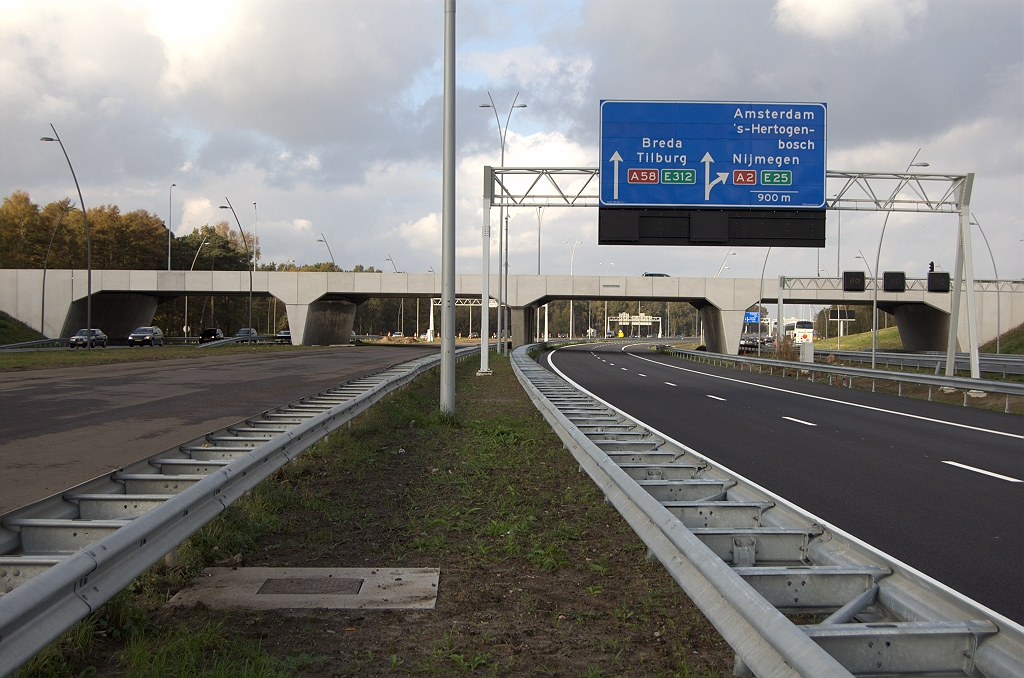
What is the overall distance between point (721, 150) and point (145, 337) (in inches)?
2123

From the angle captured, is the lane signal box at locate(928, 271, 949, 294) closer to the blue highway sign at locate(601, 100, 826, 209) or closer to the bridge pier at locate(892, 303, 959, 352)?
the blue highway sign at locate(601, 100, 826, 209)

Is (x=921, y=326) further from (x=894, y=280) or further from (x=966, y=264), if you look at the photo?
(x=966, y=264)

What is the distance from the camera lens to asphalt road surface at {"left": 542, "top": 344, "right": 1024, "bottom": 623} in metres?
6.66

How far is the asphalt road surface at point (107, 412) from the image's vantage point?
911 cm

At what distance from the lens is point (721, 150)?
24609 mm

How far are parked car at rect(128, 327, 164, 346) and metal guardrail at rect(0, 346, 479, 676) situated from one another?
62364 millimetres

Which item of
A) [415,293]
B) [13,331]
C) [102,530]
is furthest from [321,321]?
[102,530]

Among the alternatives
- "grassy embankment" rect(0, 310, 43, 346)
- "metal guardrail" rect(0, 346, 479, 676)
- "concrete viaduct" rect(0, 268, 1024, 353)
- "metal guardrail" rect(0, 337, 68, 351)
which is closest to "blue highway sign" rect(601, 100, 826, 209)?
"metal guardrail" rect(0, 346, 479, 676)

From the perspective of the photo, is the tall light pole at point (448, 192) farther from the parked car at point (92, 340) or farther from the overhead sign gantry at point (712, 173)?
the parked car at point (92, 340)

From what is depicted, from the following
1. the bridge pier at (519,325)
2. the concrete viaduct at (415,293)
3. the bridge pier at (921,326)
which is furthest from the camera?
the bridge pier at (519,325)

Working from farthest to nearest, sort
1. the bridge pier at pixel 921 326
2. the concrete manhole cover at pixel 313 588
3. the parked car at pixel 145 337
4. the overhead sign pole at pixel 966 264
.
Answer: the bridge pier at pixel 921 326, the parked car at pixel 145 337, the overhead sign pole at pixel 966 264, the concrete manhole cover at pixel 313 588

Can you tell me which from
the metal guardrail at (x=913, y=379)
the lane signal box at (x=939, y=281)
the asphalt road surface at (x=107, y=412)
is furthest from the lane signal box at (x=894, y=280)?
the asphalt road surface at (x=107, y=412)

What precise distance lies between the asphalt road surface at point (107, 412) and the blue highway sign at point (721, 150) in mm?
11424

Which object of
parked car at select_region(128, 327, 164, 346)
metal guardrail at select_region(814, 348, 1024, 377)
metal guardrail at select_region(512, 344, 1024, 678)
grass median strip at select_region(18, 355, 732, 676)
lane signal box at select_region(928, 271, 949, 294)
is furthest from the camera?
parked car at select_region(128, 327, 164, 346)
